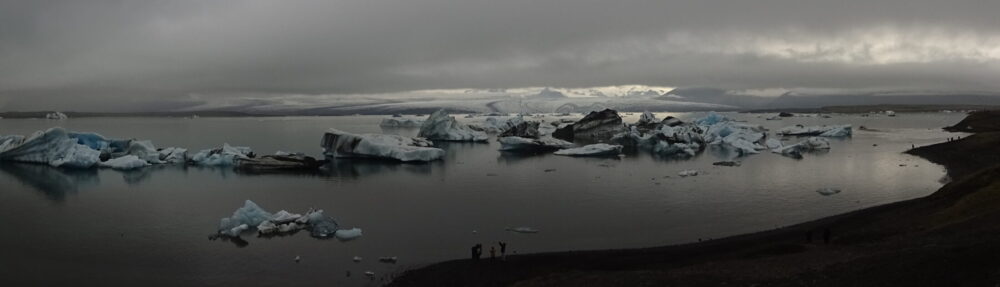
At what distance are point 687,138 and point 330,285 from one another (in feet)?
140

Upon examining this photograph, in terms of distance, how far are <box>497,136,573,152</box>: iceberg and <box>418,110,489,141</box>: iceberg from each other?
39.4ft

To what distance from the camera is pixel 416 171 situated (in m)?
36.7

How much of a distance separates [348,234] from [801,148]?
125 ft

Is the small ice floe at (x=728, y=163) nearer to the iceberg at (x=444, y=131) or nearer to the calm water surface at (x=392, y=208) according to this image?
the calm water surface at (x=392, y=208)

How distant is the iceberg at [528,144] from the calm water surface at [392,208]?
9539 mm

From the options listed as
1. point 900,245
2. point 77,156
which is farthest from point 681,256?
point 77,156

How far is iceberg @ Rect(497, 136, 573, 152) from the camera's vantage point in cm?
5034

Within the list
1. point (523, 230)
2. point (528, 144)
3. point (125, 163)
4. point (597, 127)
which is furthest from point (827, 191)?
point (597, 127)

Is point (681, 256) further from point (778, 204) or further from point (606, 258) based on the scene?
point (778, 204)

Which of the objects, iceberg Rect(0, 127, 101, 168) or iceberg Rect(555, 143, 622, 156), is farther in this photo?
iceberg Rect(555, 143, 622, 156)

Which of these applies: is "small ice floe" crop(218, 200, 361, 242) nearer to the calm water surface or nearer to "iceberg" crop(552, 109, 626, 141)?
the calm water surface

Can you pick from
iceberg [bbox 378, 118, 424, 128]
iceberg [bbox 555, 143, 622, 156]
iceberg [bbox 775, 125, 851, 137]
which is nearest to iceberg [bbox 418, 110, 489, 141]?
iceberg [bbox 555, 143, 622, 156]

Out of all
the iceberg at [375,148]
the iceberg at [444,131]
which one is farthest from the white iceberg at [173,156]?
the iceberg at [444,131]

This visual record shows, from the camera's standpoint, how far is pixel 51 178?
34.0 m
